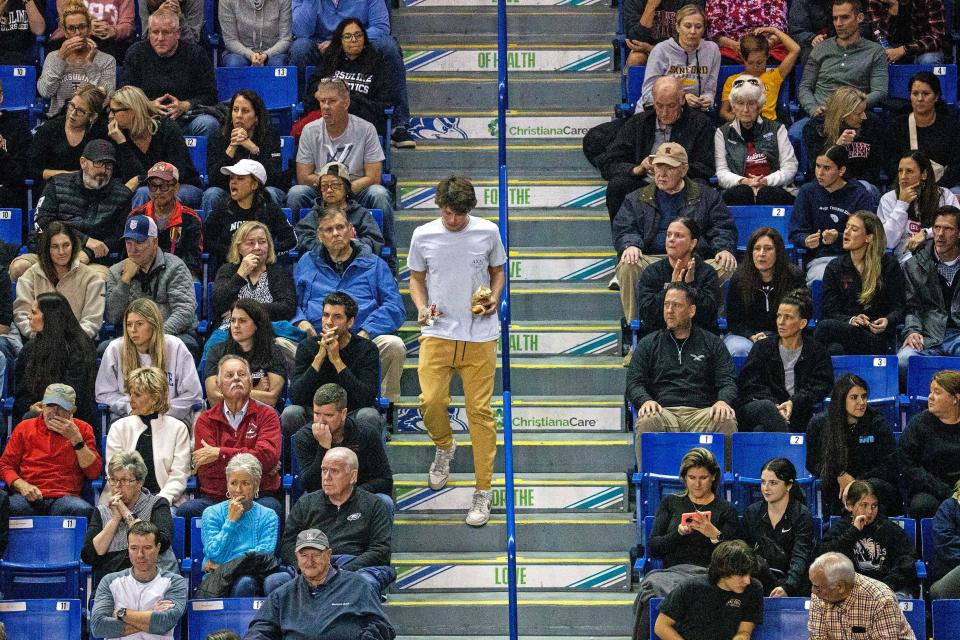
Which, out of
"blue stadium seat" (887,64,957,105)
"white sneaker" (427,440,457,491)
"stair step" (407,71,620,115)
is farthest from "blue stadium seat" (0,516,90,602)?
"blue stadium seat" (887,64,957,105)

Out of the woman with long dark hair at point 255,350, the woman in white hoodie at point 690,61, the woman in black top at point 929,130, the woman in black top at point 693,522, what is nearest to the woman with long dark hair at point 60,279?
the woman with long dark hair at point 255,350

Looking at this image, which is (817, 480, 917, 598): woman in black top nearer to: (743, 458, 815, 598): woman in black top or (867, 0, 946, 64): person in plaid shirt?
(743, 458, 815, 598): woman in black top

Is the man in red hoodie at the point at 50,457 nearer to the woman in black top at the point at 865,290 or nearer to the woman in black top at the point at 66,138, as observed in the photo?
the woman in black top at the point at 66,138

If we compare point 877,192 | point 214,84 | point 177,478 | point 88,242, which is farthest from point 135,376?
point 877,192

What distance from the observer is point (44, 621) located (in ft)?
29.1

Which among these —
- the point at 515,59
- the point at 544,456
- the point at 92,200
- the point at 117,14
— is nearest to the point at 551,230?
the point at 515,59

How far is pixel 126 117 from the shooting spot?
11.6m

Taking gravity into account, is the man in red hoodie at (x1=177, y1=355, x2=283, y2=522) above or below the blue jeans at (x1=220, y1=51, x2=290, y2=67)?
below

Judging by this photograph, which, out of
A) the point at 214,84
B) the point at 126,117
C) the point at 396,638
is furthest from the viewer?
the point at 214,84

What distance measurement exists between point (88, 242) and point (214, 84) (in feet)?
6.58

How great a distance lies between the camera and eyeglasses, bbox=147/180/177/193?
1093cm

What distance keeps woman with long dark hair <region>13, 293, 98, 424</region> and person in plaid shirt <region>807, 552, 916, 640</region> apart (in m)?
4.12

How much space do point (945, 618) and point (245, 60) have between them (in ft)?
21.9

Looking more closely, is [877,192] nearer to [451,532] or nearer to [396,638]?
[451,532]
